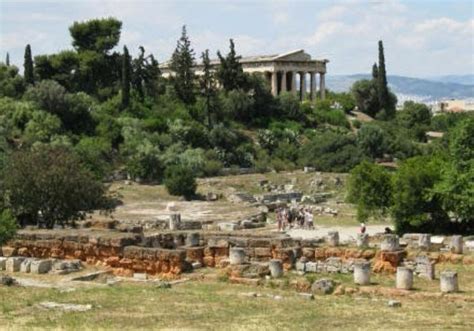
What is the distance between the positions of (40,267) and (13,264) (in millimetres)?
966

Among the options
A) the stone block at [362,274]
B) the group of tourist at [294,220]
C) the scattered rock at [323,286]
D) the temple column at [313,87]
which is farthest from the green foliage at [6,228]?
the temple column at [313,87]

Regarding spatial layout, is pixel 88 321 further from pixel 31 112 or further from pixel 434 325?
pixel 31 112

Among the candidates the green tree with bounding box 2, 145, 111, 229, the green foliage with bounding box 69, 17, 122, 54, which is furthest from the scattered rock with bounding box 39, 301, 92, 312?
the green foliage with bounding box 69, 17, 122, 54

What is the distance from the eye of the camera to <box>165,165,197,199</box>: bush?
53.9 m

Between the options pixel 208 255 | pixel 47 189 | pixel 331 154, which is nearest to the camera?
pixel 208 255

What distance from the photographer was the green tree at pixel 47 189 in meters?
35.7

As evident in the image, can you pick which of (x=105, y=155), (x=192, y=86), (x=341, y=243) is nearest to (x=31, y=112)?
(x=105, y=155)

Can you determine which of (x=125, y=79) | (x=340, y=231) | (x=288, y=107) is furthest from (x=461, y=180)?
(x=288, y=107)

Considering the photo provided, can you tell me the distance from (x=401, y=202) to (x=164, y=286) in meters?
18.1

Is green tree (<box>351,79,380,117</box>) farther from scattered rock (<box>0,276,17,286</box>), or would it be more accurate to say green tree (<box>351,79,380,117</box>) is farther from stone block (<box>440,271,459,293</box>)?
scattered rock (<box>0,276,17,286</box>)

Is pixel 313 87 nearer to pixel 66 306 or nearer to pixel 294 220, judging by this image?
pixel 294 220

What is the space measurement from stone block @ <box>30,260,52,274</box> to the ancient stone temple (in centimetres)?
7635

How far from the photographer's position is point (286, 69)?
4070 inches

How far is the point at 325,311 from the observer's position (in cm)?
1900
